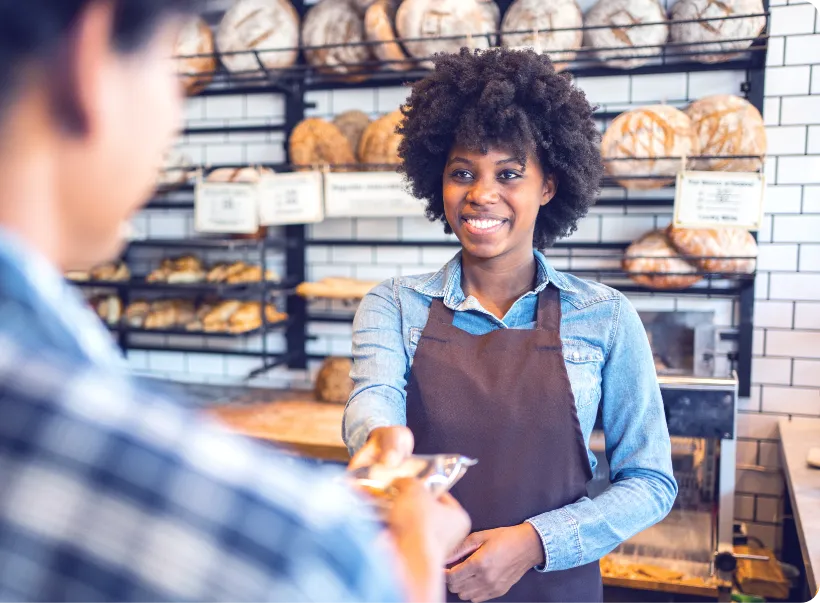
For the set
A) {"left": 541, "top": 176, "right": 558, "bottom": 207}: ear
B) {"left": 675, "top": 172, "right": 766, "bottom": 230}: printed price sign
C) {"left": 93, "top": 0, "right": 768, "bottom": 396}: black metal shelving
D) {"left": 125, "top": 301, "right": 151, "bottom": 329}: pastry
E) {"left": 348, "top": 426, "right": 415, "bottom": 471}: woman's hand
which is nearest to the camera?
{"left": 348, "top": 426, "right": 415, "bottom": 471}: woman's hand

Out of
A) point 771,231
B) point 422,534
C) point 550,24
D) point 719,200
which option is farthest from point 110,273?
point 422,534

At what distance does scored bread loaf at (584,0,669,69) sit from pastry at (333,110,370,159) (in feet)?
3.07

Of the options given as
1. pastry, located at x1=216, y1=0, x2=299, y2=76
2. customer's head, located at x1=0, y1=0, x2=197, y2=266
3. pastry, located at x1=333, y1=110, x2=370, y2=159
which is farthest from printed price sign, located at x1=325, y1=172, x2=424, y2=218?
customer's head, located at x1=0, y1=0, x2=197, y2=266

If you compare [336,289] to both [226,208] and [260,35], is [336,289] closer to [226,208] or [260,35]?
[226,208]

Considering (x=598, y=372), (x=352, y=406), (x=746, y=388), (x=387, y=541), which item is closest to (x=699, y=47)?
(x=746, y=388)

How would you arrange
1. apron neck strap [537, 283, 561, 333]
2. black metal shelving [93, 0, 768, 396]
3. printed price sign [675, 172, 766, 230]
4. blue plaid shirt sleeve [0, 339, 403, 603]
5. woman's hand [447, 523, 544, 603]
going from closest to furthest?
1. blue plaid shirt sleeve [0, 339, 403, 603]
2. woman's hand [447, 523, 544, 603]
3. apron neck strap [537, 283, 561, 333]
4. printed price sign [675, 172, 766, 230]
5. black metal shelving [93, 0, 768, 396]

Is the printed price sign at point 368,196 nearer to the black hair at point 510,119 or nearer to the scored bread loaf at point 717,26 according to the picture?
the scored bread loaf at point 717,26

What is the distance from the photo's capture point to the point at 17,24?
1.33 feet

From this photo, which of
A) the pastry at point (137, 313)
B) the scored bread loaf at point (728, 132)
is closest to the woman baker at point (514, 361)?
the scored bread loaf at point (728, 132)

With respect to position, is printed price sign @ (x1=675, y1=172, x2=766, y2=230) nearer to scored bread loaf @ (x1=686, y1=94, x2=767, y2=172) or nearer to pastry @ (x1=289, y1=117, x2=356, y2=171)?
scored bread loaf @ (x1=686, y1=94, x2=767, y2=172)

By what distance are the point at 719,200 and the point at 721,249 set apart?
205 millimetres

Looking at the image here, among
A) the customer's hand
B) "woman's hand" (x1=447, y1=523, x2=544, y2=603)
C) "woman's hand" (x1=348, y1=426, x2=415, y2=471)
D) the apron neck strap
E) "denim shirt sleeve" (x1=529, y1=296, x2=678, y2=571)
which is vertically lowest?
"woman's hand" (x1=447, y1=523, x2=544, y2=603)

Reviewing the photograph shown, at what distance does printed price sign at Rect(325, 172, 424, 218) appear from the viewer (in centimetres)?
297

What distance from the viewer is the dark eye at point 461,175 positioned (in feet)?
5.22
